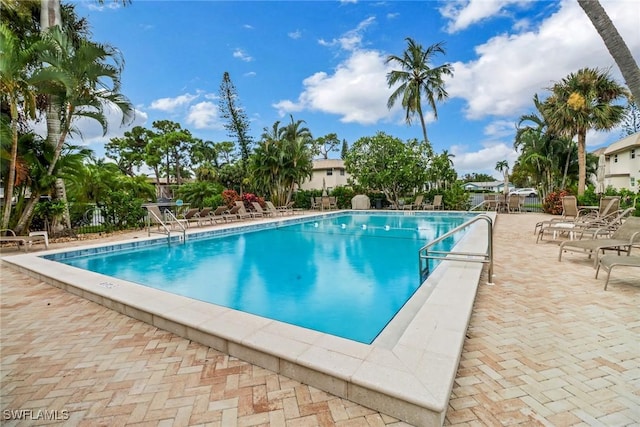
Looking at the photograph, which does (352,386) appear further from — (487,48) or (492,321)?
(487,48)

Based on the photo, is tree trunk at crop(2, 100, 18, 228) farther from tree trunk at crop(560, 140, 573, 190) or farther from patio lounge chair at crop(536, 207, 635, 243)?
tree trunk at crop(560, 140, 573, 190)

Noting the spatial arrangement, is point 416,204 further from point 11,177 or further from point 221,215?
point 11,177

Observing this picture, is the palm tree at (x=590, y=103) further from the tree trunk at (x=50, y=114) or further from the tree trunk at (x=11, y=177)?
the tree trunk at (x=11, y=177)

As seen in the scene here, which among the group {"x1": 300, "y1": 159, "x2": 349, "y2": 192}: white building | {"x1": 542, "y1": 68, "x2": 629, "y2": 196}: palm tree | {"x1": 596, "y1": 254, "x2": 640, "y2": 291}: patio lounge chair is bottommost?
{"x1": 596, "y1": 254, "x2": 640, "y2": 291}: patio lounge chair

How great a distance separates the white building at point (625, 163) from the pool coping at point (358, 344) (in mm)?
24531

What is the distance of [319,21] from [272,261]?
13.9m

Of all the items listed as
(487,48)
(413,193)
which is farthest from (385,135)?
(487,48)

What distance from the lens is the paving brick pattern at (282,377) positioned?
203 cm

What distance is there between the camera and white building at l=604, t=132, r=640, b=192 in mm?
21812

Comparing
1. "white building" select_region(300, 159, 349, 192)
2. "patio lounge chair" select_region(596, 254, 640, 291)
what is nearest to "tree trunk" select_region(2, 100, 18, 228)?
"patio lounge chair" select_region(596, 254, 640, 291)

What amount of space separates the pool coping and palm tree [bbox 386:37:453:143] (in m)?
19.8

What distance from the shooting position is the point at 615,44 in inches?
92.0

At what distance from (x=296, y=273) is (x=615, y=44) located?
578 centimetres

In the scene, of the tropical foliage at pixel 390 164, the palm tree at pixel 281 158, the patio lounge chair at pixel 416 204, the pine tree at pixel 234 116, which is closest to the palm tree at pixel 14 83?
the palm tree at pixel 281 158
